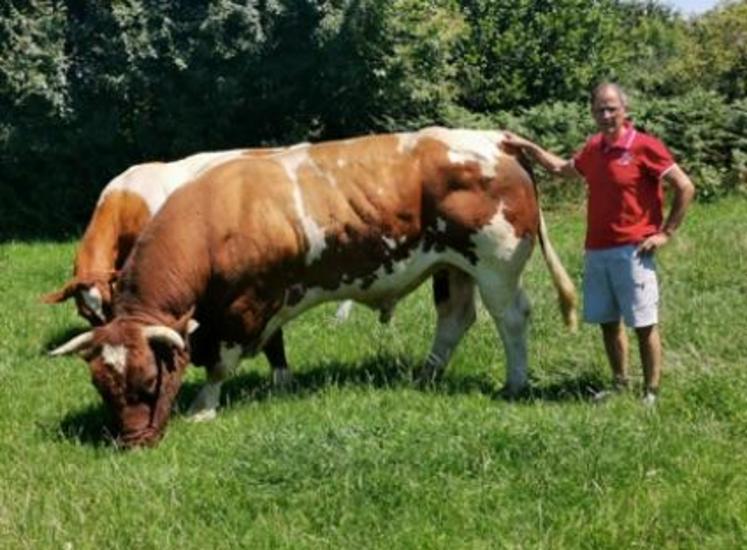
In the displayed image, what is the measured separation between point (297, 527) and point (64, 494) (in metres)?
1.39

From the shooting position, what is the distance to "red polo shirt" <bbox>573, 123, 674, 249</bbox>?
6926 millimetres

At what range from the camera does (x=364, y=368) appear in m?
8.39

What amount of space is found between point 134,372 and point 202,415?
831 mm

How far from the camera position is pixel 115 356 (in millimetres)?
6770

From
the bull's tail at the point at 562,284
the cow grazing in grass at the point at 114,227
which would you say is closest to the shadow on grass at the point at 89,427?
the cow grazing in grass at the point at 114,227

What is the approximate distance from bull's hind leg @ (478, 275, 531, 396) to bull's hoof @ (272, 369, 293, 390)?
1.57 m

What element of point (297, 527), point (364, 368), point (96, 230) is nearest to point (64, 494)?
point (297, 527)

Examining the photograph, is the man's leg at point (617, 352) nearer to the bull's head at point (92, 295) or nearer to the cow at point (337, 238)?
the cow at point (337, 238)

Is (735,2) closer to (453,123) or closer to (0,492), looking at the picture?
(453,123)

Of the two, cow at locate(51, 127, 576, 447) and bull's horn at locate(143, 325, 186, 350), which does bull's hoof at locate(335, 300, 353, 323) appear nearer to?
cow at locate(51, 127, 576, 447)

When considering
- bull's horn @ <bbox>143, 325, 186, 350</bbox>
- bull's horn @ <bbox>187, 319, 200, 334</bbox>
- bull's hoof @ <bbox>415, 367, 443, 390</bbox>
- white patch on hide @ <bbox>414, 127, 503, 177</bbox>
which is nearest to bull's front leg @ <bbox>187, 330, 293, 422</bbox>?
bull's horn @ <bbox>187, 319, 200, 334</bbox>

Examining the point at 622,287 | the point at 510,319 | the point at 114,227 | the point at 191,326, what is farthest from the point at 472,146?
the point at 114,227

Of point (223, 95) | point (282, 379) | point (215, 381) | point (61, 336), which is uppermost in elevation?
point (223, 95)

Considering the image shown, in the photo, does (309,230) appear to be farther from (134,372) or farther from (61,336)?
(61,336)
